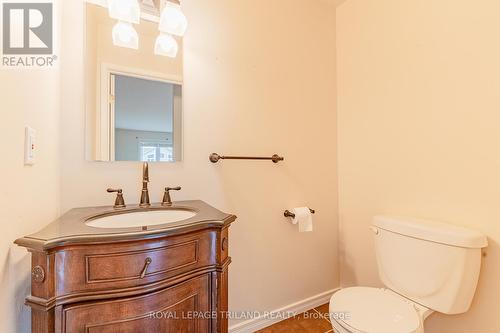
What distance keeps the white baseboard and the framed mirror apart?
1080mm

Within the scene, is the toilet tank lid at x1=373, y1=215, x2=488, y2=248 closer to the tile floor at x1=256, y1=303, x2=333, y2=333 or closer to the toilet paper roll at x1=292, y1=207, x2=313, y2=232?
the toilet paper roll at x1=292, y1=207, x2=313, y2=232

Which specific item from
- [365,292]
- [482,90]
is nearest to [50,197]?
[365,292]

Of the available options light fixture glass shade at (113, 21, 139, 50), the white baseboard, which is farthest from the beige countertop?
the white baseboard

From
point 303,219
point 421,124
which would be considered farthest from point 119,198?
point 421,124

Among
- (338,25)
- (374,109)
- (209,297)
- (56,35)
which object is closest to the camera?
(209,297)

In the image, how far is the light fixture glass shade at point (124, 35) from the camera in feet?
3.93

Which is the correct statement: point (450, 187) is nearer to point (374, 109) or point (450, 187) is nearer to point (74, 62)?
point (374, 109)

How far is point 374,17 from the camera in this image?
1690 millimetres

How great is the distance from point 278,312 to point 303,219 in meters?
0.64

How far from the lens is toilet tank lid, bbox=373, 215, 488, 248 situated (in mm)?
1082

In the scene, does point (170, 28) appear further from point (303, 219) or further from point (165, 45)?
point (303, 219)

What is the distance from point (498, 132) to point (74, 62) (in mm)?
1937

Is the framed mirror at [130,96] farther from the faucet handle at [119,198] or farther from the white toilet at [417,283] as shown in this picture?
the white toilet at [417,283]

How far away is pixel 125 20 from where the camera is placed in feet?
3.89
